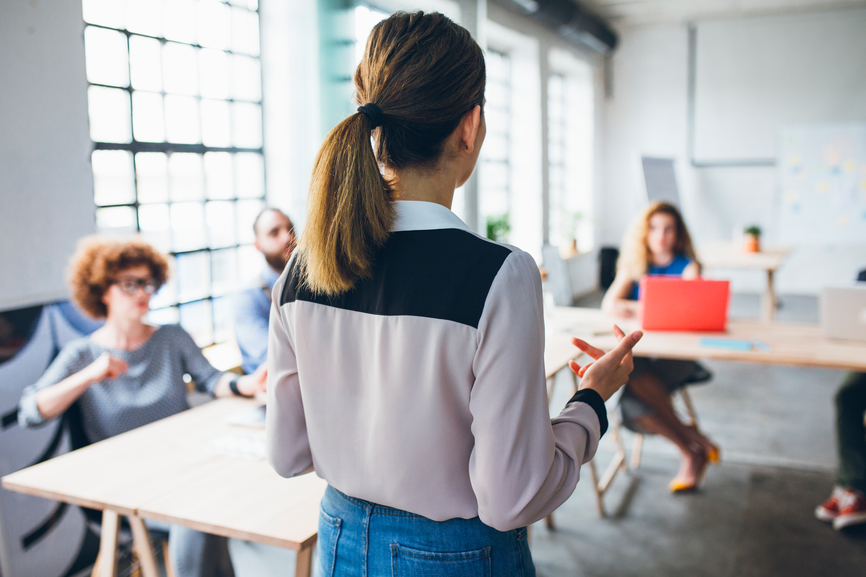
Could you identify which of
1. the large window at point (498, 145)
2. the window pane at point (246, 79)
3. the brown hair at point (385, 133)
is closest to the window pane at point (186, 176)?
the window pane at point (246, 79)

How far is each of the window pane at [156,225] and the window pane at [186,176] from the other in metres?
0.12

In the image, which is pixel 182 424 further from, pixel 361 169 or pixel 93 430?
pixel 361 169

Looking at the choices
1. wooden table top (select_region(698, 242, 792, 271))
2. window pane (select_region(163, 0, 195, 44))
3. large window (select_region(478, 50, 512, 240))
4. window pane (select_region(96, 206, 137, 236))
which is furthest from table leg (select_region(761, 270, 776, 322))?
window pane (select_region(96, 206, 137, 236))

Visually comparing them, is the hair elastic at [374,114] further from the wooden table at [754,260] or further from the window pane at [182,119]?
the wooden table at [754,260]

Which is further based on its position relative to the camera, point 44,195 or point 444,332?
point 44,195

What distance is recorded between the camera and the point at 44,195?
258 cm

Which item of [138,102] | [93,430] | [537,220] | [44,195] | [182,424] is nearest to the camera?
[182,424]

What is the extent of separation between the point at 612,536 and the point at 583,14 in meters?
6.73

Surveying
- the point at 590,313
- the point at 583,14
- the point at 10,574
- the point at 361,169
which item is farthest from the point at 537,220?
the point at 361,169

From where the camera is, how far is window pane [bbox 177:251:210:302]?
12.1ft

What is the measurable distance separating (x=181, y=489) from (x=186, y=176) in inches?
98.7

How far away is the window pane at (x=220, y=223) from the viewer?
386 cm

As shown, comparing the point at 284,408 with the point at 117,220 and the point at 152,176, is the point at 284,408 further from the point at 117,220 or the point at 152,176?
the point at 152,176

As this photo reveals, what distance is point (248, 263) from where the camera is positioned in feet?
13.5
